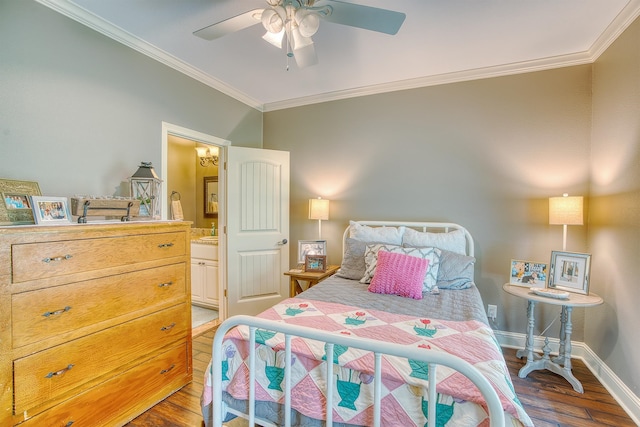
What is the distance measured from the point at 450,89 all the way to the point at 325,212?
1790 mm

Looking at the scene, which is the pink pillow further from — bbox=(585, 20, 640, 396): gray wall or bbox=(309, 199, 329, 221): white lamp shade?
bbox=(585, 20, 640, 396): gray wall

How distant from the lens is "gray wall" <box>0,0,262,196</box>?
5.39 feet

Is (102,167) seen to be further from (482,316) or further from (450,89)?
(450,89)

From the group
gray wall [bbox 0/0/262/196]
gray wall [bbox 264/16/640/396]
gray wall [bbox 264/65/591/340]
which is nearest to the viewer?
gray wall [bbox 0/0/262/196]

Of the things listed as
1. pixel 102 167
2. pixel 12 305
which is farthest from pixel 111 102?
pixel 12 305

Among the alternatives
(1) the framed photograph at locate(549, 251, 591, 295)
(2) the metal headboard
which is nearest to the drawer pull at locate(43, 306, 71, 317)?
(2) the metal headboard

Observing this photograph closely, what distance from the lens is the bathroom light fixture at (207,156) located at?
A: 430 centimetres

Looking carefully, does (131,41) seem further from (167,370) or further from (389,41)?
(167,370)

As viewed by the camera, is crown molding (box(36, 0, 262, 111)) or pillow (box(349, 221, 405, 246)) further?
pillow (box(349, 221, 405, 246))

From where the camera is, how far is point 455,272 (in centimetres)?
227

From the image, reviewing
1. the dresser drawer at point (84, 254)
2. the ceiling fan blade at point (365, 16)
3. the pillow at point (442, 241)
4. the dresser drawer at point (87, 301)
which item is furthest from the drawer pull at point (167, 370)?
the ceiling fan blade at point (365, 16)

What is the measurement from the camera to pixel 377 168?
3150mm

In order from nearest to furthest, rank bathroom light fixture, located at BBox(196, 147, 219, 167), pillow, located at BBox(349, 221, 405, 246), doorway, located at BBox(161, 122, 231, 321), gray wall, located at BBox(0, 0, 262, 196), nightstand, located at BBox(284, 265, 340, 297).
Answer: gray wall, located at BBox(0, 0, 262, 196) → pillow, located at BBox(349, 221, 405, 246) → nightstand, located at BBox(284, 265, 340, 297) → doorway, located at BBox(161, 122, 231, 321) → bathroom light fixture, located at BBox(196, 147, 219, 167)

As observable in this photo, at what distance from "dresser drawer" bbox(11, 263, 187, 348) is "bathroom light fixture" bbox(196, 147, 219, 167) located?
104 inches
